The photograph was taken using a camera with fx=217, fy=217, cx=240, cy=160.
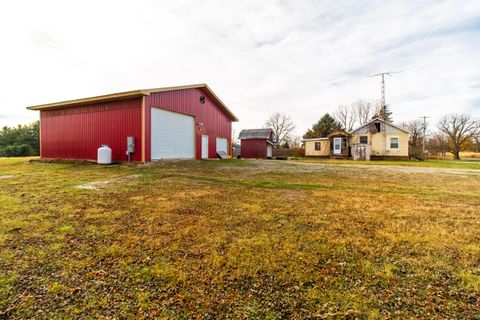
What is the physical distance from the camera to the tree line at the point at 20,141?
80.2 feet

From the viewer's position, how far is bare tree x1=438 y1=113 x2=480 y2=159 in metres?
36.7

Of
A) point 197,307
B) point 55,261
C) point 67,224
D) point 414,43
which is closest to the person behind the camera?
point 197,307

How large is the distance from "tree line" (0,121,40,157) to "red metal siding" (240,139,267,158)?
82.9ft

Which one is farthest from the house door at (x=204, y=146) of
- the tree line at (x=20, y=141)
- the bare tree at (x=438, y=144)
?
the bare tree at (x=438, y=144)

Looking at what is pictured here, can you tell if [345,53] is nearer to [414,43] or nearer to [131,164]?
[414,43]

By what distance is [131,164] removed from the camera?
33.3 feet

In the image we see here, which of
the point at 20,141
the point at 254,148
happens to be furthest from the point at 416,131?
the point at 20,141

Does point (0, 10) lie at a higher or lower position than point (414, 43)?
lower

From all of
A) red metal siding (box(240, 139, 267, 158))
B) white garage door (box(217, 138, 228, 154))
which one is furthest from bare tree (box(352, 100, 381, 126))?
white garage door (box(217, 138, 228, 154))

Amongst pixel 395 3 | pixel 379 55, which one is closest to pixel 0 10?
pixel 395 3

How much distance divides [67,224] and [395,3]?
11.7 metres

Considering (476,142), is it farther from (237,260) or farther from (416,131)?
(237,260)

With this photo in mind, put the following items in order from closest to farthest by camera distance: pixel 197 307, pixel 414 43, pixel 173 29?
pixel 197 307
pixel 173 29
pixel 414 43

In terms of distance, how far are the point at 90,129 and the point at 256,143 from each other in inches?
722
